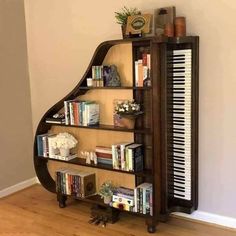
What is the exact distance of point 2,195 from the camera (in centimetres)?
371

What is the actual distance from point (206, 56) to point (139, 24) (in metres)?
0.61

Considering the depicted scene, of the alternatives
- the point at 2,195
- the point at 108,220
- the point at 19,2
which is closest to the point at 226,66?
the point at 108,220

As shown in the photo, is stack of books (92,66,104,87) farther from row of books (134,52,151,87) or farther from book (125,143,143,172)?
book (125,143,143,172)

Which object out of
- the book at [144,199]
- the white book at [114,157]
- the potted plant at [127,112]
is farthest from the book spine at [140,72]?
the book at [144,199]

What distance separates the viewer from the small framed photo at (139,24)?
2.72m

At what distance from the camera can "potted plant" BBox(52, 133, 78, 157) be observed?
3322 millimetres

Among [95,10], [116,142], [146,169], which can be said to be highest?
[95,10]

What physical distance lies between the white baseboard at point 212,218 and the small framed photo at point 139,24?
1.66 metres

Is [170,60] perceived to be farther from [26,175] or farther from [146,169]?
[26,175]

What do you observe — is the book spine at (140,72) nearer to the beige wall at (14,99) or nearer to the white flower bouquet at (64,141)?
the white flower bouquet at (64,141)

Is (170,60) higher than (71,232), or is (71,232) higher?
(170,60)

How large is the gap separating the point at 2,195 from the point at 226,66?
8.91 feet

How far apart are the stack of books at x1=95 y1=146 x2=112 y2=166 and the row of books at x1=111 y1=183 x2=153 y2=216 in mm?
285

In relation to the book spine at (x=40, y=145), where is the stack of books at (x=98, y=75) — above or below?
above
